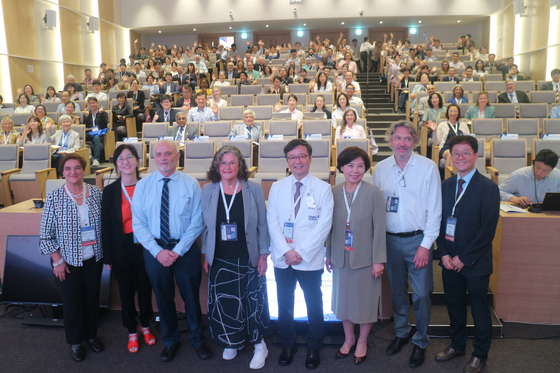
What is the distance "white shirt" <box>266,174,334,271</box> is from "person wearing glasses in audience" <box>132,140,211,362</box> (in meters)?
0.46

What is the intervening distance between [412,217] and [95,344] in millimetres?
2073

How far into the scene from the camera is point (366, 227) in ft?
6.89

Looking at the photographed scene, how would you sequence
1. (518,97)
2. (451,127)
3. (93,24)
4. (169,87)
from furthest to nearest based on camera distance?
(93,24) → (169,87) → (518,97) → (451,127)

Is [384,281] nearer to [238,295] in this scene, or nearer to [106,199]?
[238,295]

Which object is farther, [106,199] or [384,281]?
[384,281]

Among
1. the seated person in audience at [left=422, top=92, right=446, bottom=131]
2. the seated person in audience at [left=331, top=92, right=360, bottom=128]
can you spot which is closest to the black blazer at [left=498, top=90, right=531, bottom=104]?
the seated person in audience at [left=422, top=92, right=446, bottom=131]

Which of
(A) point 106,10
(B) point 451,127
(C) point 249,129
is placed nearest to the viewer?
(B) point 451,127

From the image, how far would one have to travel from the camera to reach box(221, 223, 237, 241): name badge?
214cm

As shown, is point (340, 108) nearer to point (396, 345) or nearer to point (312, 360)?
point (396, 345)

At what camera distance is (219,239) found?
2.19 metres

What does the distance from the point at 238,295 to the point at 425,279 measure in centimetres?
106

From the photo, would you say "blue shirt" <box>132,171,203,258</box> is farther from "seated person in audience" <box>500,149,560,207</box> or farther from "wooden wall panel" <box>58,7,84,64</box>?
"wooden wall panel" <box>58,7,84,64</box>

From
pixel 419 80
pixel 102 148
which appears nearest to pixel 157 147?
pixel 102 148

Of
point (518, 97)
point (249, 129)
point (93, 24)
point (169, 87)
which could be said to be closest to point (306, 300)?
point (249, 129)
